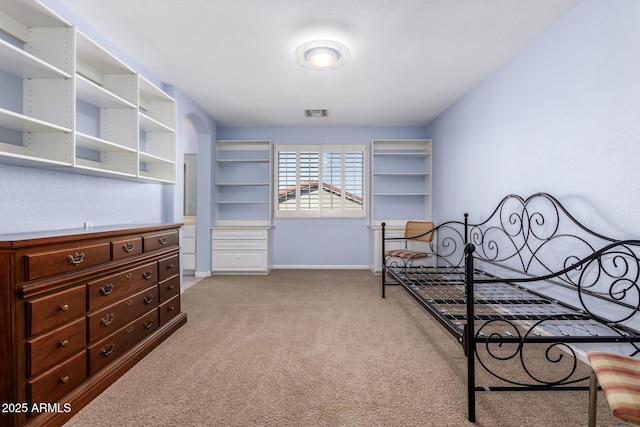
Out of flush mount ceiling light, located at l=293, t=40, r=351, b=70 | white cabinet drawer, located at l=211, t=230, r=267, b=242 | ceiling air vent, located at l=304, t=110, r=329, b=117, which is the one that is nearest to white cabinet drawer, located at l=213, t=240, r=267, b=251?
white cabinet drawer, located at l=211, t=230, r=267, b=242

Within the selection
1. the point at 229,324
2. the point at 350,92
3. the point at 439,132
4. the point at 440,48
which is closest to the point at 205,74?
the point at 350,92

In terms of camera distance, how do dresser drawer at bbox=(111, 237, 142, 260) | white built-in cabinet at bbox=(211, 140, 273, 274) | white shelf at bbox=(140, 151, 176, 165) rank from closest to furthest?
dresser drawer at bbox=(111, 237, 142, 260) < white shelf at bbox=(140, 151, 176, 165) < white built-in cabinet at bbox=(211, 140, 273, 274)

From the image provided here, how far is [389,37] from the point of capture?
2.50 metres

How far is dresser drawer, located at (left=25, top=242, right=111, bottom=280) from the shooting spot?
4.47 ft

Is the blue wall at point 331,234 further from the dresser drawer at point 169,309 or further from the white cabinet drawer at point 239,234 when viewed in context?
the dresser drawer at point 169,309

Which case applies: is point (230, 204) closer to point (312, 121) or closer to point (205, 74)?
point (312, 121)

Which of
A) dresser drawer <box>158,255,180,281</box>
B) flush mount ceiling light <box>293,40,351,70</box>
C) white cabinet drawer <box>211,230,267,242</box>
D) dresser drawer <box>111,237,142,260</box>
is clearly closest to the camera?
dresser drawer <box>111,237,142,260</box>

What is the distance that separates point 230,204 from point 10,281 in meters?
4.09

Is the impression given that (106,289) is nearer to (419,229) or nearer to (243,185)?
(243,185)

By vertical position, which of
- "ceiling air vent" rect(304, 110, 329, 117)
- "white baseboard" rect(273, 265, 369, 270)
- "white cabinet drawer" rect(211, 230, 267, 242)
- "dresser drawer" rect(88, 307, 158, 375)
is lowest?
"white baseboard" rect(273, 265, 369, 270)

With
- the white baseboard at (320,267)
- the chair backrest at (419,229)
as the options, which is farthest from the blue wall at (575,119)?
the white baseboard at (320,267)

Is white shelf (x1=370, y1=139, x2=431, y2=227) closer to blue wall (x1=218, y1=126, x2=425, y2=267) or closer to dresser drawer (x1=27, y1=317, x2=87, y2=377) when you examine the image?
blue wall (x1=218, y1=126, x2=425, y2=267)

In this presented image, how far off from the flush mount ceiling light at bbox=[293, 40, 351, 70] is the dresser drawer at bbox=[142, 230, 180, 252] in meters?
2.02

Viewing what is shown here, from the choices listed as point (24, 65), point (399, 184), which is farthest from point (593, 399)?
point (399, 184)
